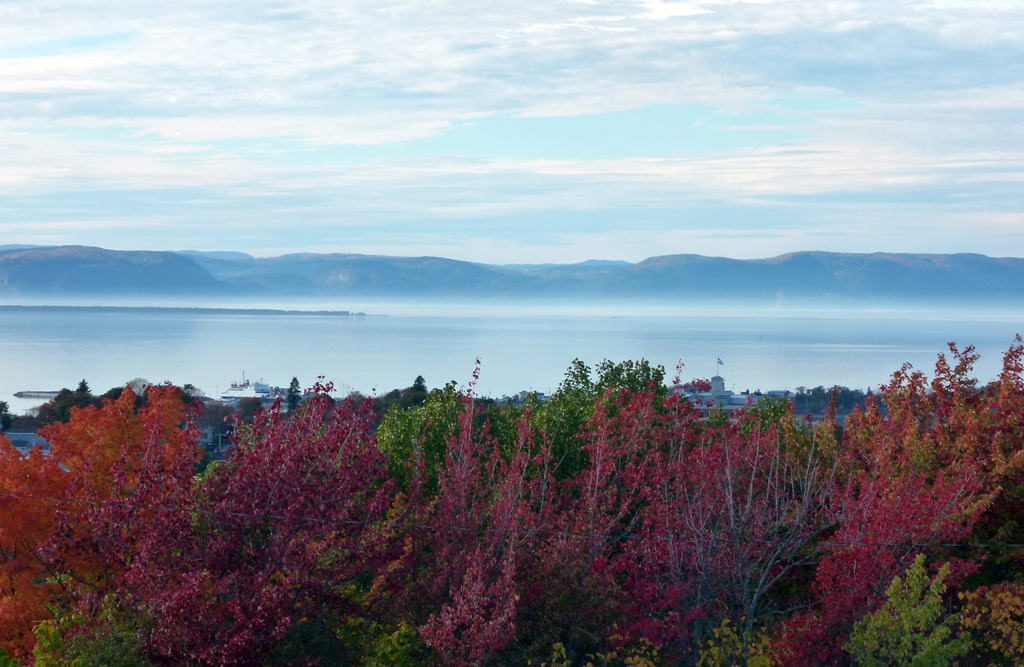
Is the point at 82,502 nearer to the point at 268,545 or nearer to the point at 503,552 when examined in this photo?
the point at 268,545

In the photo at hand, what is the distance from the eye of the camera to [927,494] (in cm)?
1487

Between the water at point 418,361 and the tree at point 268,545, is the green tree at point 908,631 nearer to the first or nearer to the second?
the tree at point 268,545

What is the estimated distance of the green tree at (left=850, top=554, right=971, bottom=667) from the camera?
35.9 ft

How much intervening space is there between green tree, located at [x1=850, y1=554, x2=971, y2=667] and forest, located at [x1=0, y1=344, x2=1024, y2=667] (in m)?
0.03

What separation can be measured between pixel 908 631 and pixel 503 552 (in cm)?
493

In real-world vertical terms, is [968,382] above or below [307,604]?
above

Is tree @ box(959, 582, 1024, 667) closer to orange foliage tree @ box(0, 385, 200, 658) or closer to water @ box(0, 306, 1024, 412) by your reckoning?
orange foliage tree @ box(0, 385, 200, 658)

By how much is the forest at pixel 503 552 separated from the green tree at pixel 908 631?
0.03m

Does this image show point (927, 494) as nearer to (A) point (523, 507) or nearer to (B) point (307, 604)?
(A) point (523, 507)

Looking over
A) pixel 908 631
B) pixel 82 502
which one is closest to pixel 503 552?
pixel 908 631

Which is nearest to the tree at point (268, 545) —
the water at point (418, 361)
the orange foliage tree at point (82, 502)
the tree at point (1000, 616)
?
the orange foliage tree at point (82, 502)

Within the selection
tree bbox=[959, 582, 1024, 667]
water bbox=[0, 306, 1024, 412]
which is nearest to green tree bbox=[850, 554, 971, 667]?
tree bbox=[959, 582, 1024, 667]

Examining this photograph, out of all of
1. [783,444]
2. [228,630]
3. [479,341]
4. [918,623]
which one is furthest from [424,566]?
[479,341]

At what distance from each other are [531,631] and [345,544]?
2.94m
